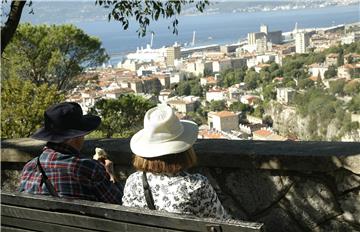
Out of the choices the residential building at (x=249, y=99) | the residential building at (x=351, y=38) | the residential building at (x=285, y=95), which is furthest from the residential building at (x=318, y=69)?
the residential building at (x=249, y=99)

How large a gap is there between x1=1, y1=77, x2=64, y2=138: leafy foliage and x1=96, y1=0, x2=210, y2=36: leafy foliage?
8924mm

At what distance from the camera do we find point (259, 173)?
10.7 ft

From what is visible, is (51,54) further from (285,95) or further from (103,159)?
(285,95)

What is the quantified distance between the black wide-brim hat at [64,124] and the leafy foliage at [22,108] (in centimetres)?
1155

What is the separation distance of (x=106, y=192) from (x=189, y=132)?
51 cm

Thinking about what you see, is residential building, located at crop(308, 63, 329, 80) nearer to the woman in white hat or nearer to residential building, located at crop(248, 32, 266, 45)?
the woman in white hat

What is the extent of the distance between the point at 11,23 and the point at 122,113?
14.2 metres

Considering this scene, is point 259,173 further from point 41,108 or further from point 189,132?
point 41,108

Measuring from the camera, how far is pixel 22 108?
46.8ft

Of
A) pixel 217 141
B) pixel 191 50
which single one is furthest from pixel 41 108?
pixel 191 50

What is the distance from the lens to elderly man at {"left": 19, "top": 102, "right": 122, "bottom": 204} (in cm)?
265

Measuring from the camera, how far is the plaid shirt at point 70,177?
2.65 m

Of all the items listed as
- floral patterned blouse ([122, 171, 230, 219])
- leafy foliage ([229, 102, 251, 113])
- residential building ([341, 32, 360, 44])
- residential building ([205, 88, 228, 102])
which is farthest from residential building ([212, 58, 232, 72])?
floral patterned blouse ([122, 171, 230, 219])

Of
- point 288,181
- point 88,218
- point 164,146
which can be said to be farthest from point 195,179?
point 288,181
